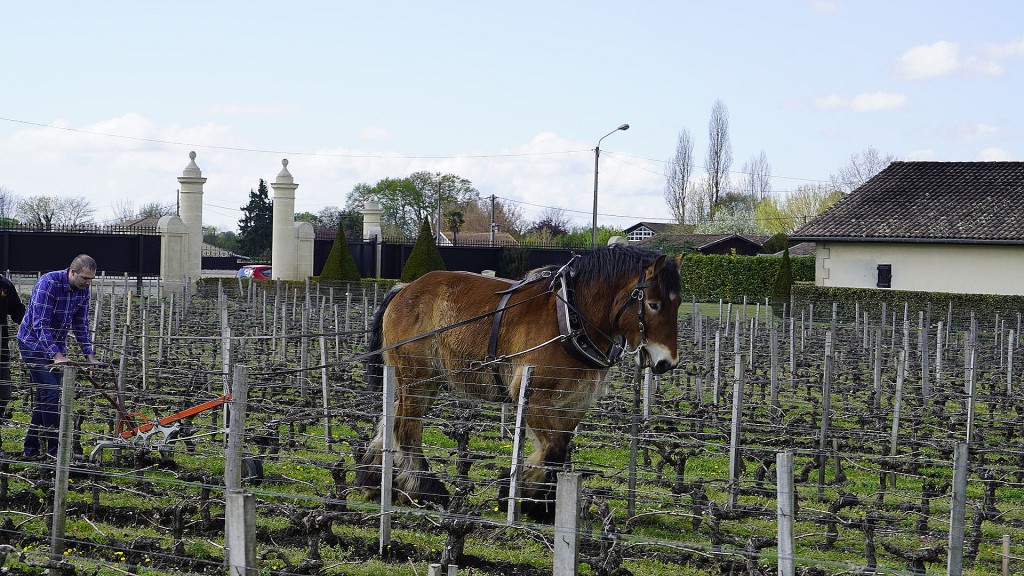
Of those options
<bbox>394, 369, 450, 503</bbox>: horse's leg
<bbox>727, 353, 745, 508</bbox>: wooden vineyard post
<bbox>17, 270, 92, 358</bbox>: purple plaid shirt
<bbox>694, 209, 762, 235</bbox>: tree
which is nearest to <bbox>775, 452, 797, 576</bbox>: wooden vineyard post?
<bbox>727, 353, 745, 508</bbox>: wooden vineyard post

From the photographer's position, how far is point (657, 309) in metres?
7.04

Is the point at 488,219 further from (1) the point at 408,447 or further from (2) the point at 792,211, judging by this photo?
(1) the point at 408,447

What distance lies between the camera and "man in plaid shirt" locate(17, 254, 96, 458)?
8281 mm

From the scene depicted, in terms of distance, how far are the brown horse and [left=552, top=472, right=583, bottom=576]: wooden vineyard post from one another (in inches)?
98.5

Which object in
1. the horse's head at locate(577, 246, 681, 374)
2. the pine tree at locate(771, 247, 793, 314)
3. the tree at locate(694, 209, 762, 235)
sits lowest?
the horse's head at locate(577, 246, 681, 374)

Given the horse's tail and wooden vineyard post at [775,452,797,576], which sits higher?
the horse's tail

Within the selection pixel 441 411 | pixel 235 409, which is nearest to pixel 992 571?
pixel 235 409

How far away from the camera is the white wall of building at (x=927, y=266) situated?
31141 mm

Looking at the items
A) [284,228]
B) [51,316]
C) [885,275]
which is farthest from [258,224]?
[51,316]

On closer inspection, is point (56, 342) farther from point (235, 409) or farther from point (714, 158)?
point (714, 158)

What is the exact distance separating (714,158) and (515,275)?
40.3m

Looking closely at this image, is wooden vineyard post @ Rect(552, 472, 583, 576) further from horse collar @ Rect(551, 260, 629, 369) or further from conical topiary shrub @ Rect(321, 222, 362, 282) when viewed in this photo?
conical topiary shrub @ Rect(321, 222, 362, 282)

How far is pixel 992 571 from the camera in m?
6.54

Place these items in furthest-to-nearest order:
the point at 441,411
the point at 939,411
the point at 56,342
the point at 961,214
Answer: the point at 961,214 → the point at 939,411 → the point at 441,411 → the point at 56,342
